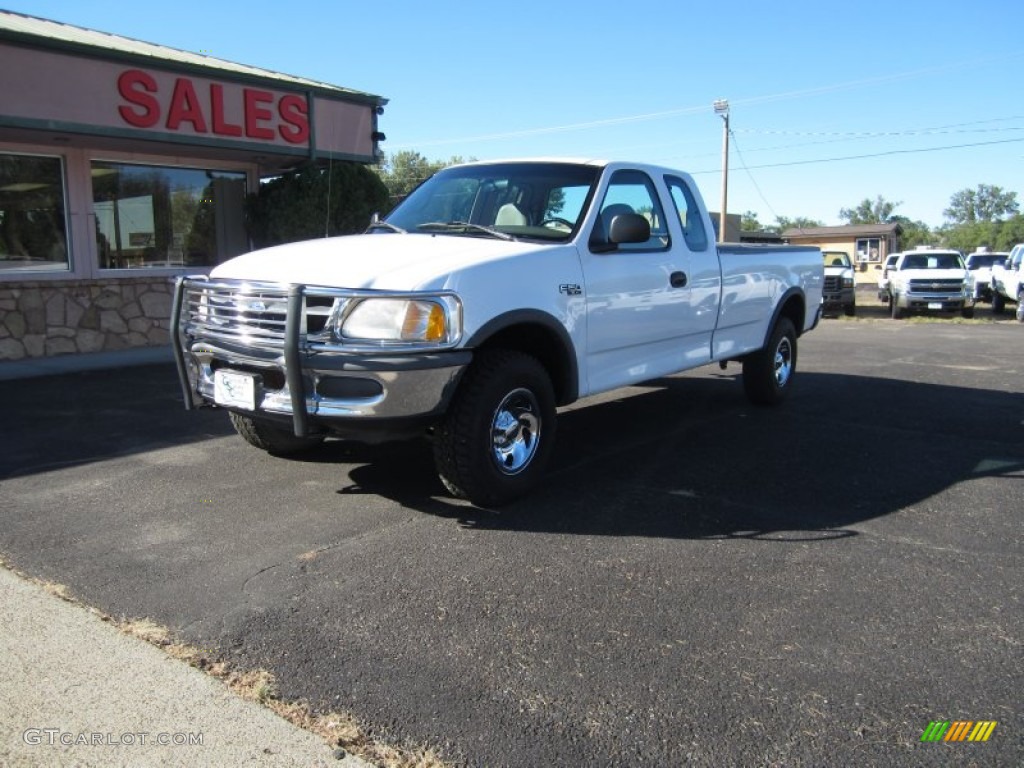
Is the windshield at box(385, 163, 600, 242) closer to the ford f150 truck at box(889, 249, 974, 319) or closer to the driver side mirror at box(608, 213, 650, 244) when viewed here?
the driver side mirror at box(608, 213, 650, 244)

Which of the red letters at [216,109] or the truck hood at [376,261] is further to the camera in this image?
the red letters at [216,109]

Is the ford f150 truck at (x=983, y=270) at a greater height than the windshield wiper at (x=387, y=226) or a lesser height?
lesser

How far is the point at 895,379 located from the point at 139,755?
9376 millimetres

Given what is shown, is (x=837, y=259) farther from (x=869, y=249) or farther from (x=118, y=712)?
(x=869, y=249)

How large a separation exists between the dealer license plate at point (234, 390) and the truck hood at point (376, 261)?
1.79ft

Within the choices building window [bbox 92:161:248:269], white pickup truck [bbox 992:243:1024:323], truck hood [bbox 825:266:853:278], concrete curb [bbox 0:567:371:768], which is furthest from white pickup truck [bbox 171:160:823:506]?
white pickup truck [bbox 992:243:1024:323]

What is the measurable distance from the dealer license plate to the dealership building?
697 cm

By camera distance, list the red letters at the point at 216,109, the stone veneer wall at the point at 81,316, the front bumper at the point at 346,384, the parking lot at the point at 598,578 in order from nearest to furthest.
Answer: the parking lot at the point at 598,578, the front bumper at the point at 346,384, the red letters at the point at 216,109, the stone veneer wall at the point at 81,316

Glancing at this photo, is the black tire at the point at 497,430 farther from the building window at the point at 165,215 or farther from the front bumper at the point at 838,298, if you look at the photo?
the front bumper at the point at 838,298

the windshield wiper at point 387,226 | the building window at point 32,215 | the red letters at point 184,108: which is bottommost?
the windshield wiper at point 387,226

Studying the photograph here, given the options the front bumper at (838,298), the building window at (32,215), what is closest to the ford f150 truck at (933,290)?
the front bumper at (838,298)

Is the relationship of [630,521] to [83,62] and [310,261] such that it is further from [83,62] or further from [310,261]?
[83,62]

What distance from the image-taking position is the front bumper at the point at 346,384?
4109 millimetres

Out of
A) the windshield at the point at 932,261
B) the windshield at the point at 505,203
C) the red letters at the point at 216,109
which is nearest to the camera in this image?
the windshield at the point at 505,203
